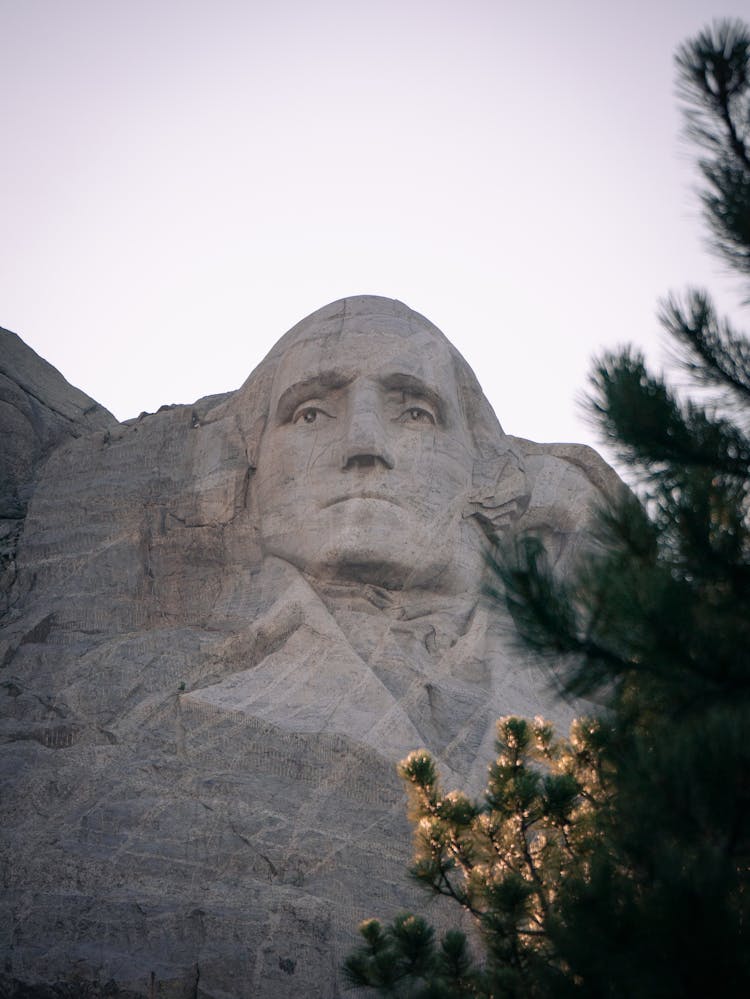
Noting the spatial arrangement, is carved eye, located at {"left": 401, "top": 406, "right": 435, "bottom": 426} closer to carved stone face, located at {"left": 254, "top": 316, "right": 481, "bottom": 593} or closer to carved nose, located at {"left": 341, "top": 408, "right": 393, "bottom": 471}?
carved stone face, located at {"left": 254, "top": 316, "right": 481, "bottom": 593}

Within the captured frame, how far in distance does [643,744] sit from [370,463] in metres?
4.92

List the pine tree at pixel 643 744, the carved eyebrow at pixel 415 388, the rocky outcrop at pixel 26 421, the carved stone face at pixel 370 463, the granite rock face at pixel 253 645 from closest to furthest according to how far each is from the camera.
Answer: the pine tree at pixel 643 744 → the granite rock face at pixel 253 645 → the carved stone face at pixel 370 463 → the carved eyebrow at pixel 415 388 → the rocky outcrop at pixel 26 421

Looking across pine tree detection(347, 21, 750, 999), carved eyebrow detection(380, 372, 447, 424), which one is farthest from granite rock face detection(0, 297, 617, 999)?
pine tree detection(347, 21, 750, 999)

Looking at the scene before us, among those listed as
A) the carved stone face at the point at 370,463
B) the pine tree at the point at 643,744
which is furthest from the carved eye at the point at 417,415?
the pine tree at the point at 643,744

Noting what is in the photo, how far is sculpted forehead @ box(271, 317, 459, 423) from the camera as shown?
30.3ft

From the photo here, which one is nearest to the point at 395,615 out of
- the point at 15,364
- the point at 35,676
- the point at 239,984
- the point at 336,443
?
the point at 336,443

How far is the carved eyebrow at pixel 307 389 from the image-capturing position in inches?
364

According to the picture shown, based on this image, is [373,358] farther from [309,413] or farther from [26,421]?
[26,421]

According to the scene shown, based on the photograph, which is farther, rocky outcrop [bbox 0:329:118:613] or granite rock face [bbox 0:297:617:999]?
rocky outcrop [bbox 0:329:118:613]

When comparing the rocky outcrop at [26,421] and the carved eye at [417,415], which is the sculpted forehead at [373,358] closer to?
the carved eye at [417,415]

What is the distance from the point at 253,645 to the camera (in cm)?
839

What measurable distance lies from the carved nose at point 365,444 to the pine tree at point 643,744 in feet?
12.5

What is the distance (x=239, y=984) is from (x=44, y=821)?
1.54 meters

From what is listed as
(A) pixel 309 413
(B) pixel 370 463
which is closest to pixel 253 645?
(B) pixel 370 463
